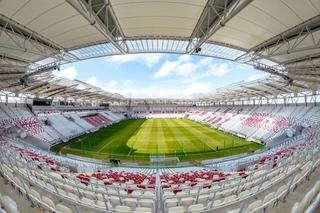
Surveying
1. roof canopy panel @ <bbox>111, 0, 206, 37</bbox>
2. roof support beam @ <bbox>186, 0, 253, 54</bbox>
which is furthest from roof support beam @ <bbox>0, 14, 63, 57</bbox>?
roof support beam @ <bbox>186, 0, 253, 54</bbox>

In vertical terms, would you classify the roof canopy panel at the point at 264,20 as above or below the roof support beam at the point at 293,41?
above

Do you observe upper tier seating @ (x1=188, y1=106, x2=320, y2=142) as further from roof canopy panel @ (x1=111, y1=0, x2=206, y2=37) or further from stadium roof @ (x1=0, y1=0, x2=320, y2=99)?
roof canopy panel @ (x1=111, y1=0, x2=206, y2=37)

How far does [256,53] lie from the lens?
42.6 ft

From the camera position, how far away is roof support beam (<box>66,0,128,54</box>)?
278 inches

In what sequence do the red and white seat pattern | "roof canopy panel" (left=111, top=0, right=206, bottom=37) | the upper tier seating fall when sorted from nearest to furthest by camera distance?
"roof canopy panel" (left=111, top=0, right=206, bottom=37)
the upper tier seating
the red and white seat pattern

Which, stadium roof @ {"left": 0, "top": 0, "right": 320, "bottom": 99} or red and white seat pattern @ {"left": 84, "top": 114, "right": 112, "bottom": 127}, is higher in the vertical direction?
stadium roof @ {"left": 0, "top": 0, "right": 320, "bottom": 99}

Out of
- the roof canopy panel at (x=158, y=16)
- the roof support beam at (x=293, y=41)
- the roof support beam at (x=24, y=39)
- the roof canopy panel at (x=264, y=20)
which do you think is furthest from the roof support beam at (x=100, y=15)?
the roof support beam at (x=293, y=41)

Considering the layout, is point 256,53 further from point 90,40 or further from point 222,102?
point 222,102

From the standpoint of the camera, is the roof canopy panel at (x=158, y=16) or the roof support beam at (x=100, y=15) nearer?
the roof support beam at (x=100, y=15)

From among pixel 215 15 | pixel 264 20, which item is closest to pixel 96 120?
pixel 215 15

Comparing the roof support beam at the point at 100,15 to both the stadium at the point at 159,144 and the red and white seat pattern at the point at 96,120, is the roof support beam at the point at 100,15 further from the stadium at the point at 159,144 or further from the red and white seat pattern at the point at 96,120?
the red and white seat pattern at the point at 96,120

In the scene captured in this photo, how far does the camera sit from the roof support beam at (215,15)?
7.35 metres

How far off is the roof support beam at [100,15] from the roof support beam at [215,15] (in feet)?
13.9

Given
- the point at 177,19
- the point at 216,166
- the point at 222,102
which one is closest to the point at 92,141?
the point at 216,166
